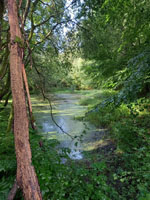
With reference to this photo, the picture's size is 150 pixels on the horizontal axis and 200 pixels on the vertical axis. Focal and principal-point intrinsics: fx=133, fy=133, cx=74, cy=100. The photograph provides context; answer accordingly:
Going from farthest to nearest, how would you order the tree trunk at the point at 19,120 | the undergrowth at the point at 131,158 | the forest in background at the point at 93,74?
1. the undergrowth at the point at 131,158
2. the forest in background at the point at 93,74
3. the tree trunk at the point at 19,120

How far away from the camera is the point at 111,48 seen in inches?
186

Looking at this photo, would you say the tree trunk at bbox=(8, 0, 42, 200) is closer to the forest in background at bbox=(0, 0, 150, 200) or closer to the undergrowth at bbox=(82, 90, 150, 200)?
the forest in background at bbox=(0, 0, 150, 200)

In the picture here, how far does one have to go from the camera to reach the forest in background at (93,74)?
155cm

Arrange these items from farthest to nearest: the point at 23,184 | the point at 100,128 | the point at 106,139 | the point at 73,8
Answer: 1. the point at 100,128
2. the point at 106,139
3. the point at 73,8
4. the point at 23,184

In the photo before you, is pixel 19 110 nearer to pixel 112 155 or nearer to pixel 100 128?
pixel 112 155

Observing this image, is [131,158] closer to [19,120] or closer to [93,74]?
[19,120]

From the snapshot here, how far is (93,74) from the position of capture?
16.9 ft

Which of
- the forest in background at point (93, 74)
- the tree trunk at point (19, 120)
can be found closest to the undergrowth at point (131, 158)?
the forest in background at point (93, 74)

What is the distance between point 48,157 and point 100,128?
12.6ft

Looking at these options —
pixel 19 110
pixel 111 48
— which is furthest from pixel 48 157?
pixel 111 48

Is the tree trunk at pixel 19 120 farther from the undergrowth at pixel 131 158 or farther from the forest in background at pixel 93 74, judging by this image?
the undergrowth at pixel 131 158

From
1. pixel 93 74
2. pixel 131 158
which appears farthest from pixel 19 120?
pixel 93 74

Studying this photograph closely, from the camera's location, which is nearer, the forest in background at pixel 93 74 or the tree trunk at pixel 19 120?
the tree trunk at pixel 19 120

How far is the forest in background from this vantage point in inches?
60.9
